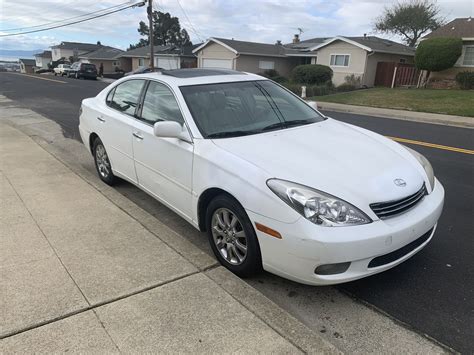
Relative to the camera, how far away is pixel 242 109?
394 cm

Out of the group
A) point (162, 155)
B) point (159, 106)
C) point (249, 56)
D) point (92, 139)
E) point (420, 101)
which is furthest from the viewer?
point (249, 56)

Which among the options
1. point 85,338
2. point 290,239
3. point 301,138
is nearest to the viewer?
point 85,338

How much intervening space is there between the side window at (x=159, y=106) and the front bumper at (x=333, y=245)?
59.1 inches

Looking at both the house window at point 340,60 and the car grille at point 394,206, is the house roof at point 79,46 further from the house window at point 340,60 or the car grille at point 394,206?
the car grille at point 394,206

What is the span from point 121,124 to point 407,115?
12622 mm

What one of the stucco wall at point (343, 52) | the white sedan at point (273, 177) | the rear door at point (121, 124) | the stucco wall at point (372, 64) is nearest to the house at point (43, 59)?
the stucco wall at point (343, 52)

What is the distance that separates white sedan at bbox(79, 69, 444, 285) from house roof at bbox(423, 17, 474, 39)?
80.6 feet

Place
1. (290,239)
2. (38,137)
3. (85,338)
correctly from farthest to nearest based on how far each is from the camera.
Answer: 1. (38,137)
2. (290,239)
3. (85,338)

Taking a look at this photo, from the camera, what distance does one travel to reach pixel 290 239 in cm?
270

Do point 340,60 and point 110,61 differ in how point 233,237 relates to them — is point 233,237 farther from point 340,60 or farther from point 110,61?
point 110,61

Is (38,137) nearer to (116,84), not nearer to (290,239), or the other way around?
(116,84)

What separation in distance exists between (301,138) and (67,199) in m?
2.82

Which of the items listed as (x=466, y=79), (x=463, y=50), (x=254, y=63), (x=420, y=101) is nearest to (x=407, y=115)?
(x=420, y=101)

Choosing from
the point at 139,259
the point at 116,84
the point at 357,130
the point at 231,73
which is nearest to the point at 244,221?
the point at 139,259
